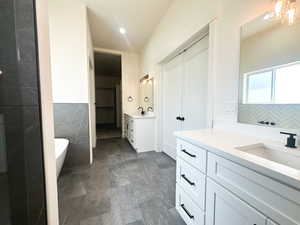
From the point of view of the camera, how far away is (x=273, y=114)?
100 cm

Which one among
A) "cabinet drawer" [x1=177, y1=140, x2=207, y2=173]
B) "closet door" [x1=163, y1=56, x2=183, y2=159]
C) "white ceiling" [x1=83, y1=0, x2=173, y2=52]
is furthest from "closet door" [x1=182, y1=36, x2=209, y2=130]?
"white ceiling" [x1=83, y1=0, x2=173, y2=52]

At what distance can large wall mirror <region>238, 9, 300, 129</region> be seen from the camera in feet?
2.90

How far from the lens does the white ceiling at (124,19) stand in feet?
7.52

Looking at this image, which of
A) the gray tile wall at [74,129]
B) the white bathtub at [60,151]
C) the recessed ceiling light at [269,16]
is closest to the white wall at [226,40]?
the recessed ceiling light at [269,16]

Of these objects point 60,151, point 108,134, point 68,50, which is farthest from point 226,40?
point 108,134

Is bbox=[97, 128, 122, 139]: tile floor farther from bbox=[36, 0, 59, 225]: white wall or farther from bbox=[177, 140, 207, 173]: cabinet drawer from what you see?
bbox=[36, 0, 59, 225]: white wall

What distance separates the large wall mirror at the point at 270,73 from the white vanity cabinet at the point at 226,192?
552mm

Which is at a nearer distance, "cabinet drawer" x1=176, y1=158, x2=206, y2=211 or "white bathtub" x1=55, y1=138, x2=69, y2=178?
"cabinet drawer" x1=176, y1=158, x2=206, y2=211

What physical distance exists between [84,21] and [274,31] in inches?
102

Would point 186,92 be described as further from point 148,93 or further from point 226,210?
point 226,210

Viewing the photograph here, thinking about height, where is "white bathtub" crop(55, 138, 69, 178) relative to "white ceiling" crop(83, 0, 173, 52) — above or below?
below

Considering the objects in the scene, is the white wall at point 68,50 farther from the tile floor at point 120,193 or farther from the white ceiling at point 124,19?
the tile floor at point 120,193

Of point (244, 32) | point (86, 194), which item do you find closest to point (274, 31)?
point (244, 32)

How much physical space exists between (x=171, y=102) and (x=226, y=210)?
2.09 meters
